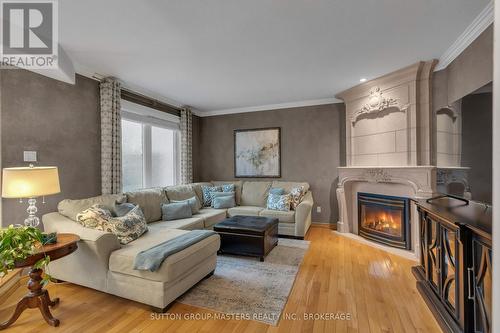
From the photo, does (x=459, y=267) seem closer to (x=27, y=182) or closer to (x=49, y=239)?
(x=49, y=239)

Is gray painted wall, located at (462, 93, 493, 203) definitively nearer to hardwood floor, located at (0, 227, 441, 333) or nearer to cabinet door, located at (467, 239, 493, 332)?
cabinet door, located at (467, 239, 493, 332)

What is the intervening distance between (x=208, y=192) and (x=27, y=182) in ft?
10.1

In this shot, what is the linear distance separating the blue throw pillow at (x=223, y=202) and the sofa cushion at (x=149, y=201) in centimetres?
105

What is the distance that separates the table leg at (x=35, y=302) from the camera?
1.88 meters

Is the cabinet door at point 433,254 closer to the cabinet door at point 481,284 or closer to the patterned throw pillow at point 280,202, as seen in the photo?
the cabinet door at point 481,284

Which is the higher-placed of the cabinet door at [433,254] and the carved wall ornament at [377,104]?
the carved wall ornament at [377,104]

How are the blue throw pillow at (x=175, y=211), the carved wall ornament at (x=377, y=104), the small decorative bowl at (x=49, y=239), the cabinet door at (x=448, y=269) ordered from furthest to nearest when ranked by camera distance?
the blue throw pillow at (x=175, y=211)
the carved wall ornament at (x=377, y=104)
the small decorative bowl at (x=49, y=239)
the cabinet door at (x=448, y=269)

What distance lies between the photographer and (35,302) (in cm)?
194

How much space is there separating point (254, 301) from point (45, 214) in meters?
2.53

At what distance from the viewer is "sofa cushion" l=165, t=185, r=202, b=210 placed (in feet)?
13.4

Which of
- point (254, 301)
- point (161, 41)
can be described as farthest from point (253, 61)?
point (254, 301)

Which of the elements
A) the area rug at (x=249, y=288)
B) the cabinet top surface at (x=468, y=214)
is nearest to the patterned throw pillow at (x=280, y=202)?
the area rug at (x=249, y=288)

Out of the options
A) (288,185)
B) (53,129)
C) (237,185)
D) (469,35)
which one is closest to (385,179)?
(288,185)

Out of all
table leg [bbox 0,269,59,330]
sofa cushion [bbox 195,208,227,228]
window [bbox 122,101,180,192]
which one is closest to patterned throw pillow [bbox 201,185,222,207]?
sofa cushion [bbox 195,208,227,228]
